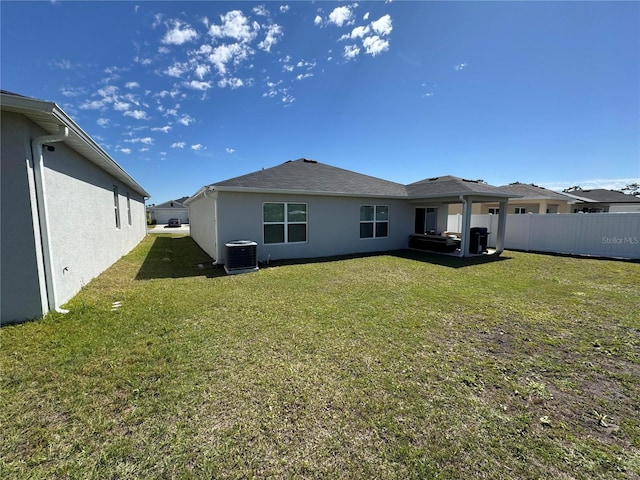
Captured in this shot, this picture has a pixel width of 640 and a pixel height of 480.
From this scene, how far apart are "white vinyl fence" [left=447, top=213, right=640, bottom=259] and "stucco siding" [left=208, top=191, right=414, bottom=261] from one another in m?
5.46

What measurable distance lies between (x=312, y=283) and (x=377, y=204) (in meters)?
6.61

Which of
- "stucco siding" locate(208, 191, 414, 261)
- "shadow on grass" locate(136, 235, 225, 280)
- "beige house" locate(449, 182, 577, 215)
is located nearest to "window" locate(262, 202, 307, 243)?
"stucco siding" locate(208, 191, 414, 261)

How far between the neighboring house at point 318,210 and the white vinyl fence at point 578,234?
1.96m

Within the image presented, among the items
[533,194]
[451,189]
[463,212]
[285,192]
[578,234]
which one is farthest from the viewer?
[533,194]

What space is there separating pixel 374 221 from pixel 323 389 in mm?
10132

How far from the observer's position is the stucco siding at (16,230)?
3.81m

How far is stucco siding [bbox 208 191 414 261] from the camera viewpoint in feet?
29.5

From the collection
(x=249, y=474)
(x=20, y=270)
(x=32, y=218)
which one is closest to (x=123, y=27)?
(x=32, y=218)

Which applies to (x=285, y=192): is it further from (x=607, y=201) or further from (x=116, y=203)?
(x=607, y=201)

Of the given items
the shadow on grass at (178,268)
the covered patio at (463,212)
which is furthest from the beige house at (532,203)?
the shadow on grass at (178,268)

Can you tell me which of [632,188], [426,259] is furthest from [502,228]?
[632,188]

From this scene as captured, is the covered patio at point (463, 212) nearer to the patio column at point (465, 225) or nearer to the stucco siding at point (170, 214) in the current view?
the patio column at point (465, 225)

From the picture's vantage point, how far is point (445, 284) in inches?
263

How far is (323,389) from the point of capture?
2.63 metres
